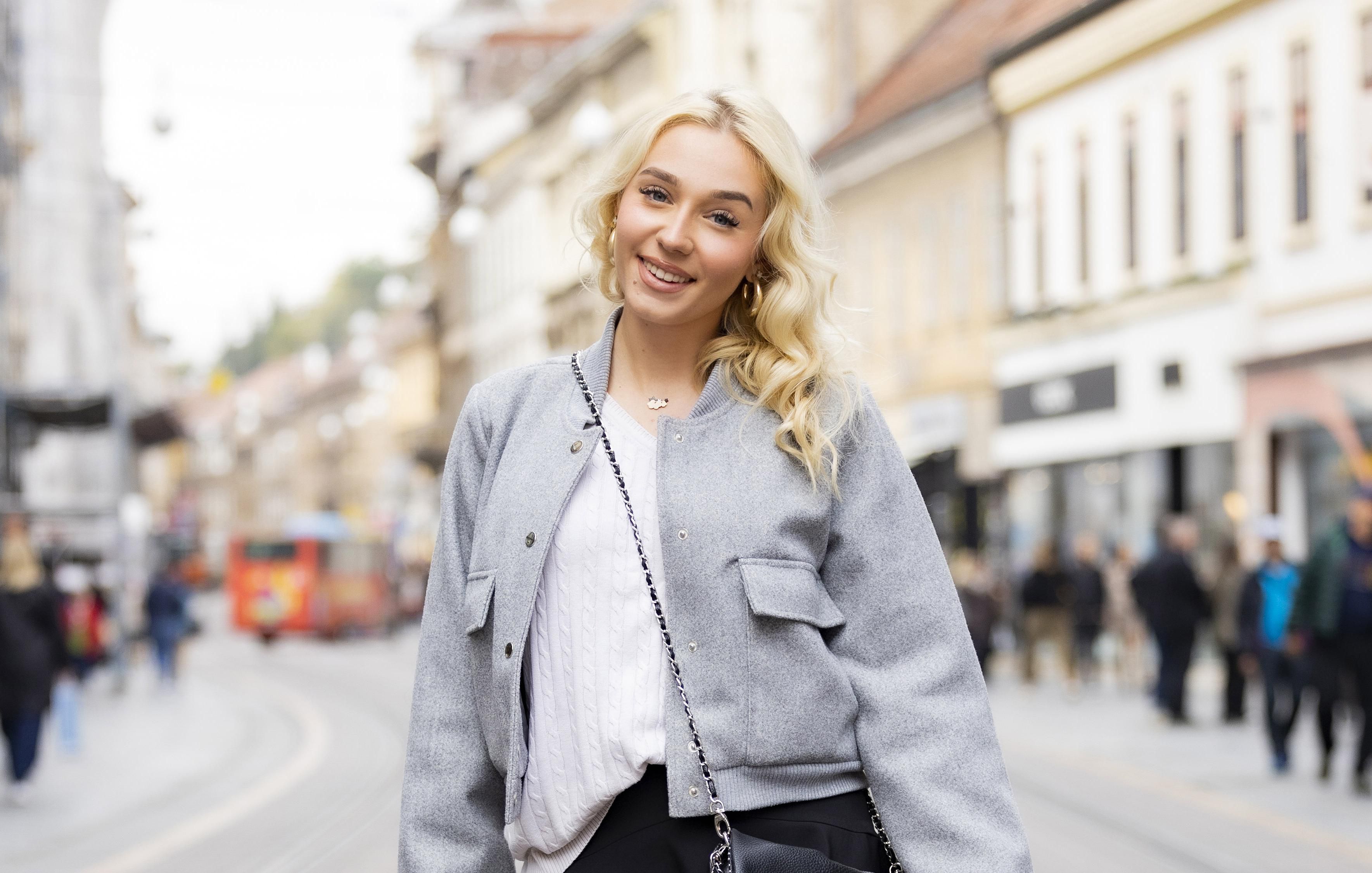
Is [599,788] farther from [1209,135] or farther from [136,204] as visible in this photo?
[136,204]

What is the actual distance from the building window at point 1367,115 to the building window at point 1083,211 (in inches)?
295

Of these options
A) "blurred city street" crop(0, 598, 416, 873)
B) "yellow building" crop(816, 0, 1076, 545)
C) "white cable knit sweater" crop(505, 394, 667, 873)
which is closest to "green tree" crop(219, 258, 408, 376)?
"yellow building" crop(816, 0, 1076, 545)

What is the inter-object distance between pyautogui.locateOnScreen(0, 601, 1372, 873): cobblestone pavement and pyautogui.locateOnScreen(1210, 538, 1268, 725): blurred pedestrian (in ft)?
0.84

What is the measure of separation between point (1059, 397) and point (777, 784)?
2692cm

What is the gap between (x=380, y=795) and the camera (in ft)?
42.8

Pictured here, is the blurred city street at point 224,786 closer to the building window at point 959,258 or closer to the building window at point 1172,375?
the building window at point 1172,375

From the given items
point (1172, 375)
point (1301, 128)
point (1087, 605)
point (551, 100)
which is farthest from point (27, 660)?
point (551, 100)

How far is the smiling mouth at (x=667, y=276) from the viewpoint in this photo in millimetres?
2629

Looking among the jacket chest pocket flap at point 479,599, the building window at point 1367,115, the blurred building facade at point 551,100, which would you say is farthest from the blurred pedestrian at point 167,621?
the jacket chest pocket flap at point 479,599

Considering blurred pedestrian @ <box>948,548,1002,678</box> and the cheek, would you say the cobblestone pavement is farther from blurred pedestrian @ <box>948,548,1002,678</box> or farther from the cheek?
the cheek

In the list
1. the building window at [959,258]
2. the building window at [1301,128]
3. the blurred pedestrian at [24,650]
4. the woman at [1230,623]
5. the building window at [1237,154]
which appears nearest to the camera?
the blurred pedestrian at [24,650]

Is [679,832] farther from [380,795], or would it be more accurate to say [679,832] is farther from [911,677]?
→ [380,795]

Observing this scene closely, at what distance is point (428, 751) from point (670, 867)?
0.35m

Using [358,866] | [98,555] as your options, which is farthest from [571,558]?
[98,555]
